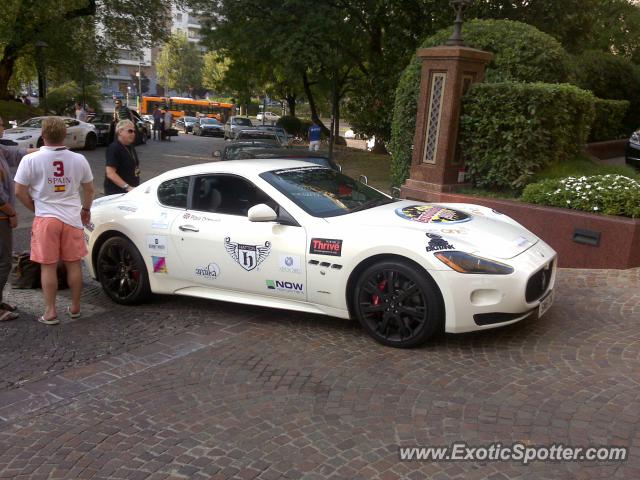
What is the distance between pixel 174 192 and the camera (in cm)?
596

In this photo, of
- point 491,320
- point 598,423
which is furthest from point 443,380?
point 598,423

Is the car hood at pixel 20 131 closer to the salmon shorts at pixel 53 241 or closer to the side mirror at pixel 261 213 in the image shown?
the salmon shorts at pixel 53 241

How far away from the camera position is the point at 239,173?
5633 millimetres

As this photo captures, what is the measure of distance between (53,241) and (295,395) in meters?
2.68

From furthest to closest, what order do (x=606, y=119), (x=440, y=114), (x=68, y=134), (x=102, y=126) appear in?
1. (x=102, y=126)
2. (x=68, y=134)
3. (x=606, y=119)
4. (x=440, y=114)

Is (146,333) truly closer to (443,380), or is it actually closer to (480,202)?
(443,380)

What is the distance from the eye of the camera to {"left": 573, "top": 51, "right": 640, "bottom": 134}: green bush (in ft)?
62.4

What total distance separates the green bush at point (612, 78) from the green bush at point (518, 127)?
408 inches

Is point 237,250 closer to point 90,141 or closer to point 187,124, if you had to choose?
point 90,141

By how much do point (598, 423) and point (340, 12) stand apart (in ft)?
56.6

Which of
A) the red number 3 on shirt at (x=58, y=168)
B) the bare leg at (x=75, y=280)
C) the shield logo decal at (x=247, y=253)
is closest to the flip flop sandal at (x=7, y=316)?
the bare leg at (x=75, y=280)

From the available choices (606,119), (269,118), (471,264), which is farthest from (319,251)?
(269,118)

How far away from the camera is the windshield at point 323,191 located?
538 cm

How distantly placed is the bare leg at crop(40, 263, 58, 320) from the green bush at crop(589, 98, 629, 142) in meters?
15.7
